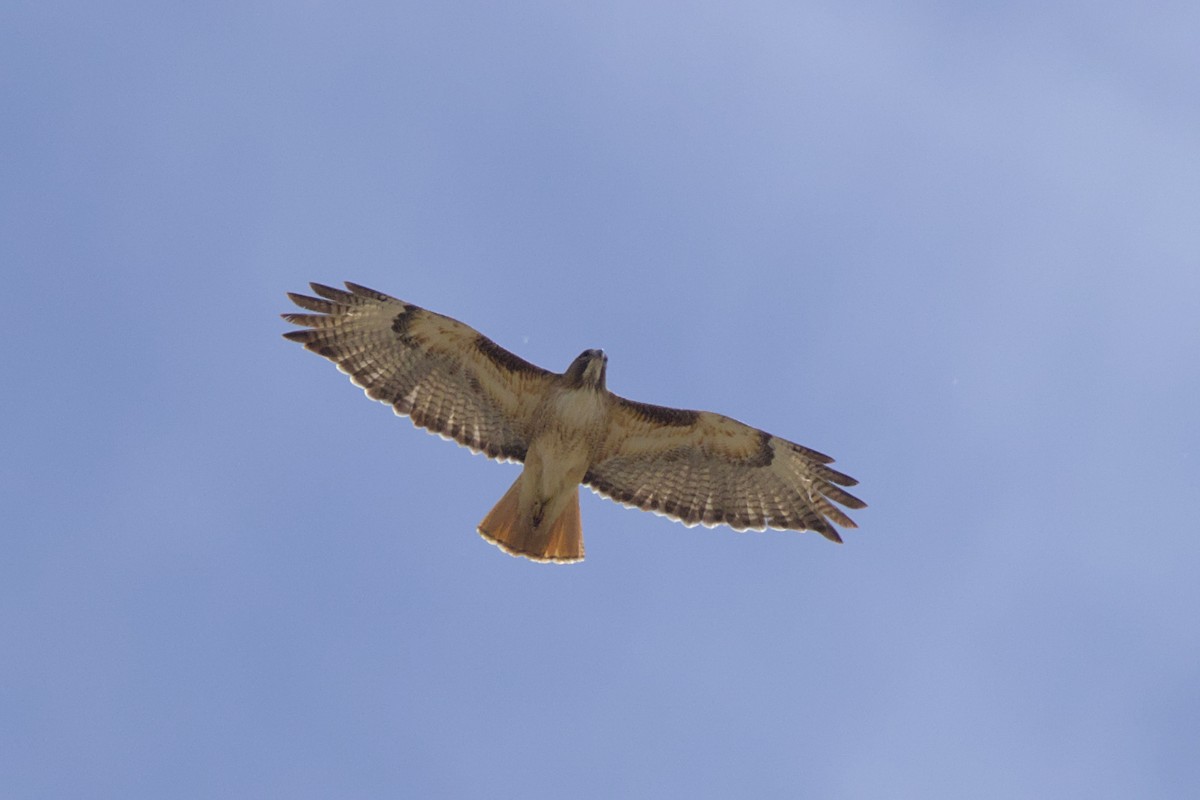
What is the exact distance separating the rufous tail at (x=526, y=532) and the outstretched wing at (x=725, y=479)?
58 centimetres

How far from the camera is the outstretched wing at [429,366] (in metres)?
13.5

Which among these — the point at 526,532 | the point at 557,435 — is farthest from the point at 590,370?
the point at 526,532

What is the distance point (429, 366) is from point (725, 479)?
2.78m

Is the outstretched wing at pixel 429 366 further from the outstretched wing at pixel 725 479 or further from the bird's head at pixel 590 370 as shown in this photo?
the outstretched wing at pixel 725 479

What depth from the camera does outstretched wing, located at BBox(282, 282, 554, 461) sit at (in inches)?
530

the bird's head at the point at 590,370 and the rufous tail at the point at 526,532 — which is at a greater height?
the bird's head at the point at 590,370

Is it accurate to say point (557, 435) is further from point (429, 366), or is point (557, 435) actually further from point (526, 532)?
point (429, 366)

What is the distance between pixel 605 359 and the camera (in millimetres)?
13117

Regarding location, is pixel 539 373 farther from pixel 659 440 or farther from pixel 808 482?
pixel 808 482

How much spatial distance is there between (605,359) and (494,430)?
4.37 ft

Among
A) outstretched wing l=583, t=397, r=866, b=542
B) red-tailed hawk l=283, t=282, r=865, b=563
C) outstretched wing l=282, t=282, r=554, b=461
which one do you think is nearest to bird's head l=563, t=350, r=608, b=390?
red-tailed hawk l=283, t=282, r=865, b=563

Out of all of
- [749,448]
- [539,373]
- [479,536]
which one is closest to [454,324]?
[539,373]

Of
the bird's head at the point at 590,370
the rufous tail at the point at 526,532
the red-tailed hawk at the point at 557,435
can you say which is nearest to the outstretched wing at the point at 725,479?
the red-tailed hawk at the point at 557,435

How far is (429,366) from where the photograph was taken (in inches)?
541
